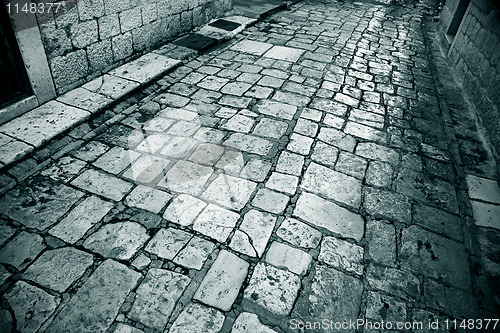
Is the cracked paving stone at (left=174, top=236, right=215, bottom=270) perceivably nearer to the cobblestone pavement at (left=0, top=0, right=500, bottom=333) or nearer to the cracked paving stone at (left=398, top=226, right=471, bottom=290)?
the cobblestone pavement at (left=0, top=0, right=500, bottom=333)

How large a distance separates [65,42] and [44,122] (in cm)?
121

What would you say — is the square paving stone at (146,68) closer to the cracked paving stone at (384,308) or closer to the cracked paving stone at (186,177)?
the cracked paving stone at (186,177)

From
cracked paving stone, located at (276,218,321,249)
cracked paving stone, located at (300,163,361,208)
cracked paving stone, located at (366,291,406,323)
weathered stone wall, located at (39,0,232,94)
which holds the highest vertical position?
weathered stone wall, located at (39,0,232,94)

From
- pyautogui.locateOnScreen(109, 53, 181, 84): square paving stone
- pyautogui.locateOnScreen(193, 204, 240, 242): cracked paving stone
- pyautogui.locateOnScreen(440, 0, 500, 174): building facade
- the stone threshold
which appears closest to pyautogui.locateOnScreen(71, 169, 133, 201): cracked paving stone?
the stone threshold

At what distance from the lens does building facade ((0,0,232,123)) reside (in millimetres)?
3367

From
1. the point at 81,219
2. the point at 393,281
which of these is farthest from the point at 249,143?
the point at 393,281

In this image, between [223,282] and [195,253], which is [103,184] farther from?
[223,282]

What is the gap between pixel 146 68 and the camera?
4.87 meters

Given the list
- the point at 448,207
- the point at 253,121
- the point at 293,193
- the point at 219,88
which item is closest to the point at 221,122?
the point at 253,121

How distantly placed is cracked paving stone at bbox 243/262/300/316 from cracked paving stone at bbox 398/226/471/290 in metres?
1.06

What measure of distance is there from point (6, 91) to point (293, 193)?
367 cm

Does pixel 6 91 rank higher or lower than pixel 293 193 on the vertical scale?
higher

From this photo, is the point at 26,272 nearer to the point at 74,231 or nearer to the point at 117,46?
the point at 74,231

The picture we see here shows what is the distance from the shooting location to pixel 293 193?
3.08 meters
